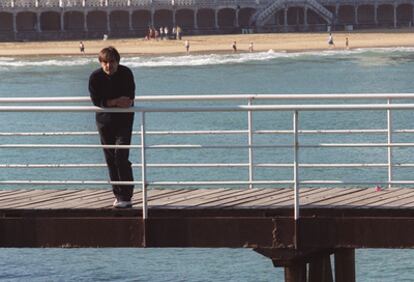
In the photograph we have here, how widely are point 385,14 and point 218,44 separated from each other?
2706 cm

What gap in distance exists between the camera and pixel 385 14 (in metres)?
142

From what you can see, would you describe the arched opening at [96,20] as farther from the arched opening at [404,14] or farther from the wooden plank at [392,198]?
the wooden plank at [392,198]

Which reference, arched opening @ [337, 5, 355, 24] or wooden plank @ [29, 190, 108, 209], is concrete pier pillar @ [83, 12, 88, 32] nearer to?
arched opening @ [337, 5, 355, 24]

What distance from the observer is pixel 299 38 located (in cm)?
12450

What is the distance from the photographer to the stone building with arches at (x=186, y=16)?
12825 centimetres

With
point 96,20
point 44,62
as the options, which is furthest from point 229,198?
point 96,20

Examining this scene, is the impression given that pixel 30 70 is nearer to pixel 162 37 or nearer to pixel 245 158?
pixel 162 37

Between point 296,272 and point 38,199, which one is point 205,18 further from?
point 296,272

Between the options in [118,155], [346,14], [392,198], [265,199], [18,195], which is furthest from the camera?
[346,14]

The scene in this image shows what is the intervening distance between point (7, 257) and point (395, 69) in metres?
67.5

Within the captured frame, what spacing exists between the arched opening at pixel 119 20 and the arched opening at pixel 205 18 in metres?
6.86

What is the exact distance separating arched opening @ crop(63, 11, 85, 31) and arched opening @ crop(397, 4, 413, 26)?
3098cm

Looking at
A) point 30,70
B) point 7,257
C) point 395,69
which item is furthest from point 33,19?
point 7,257

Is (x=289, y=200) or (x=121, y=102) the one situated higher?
(x=121, y=102)
